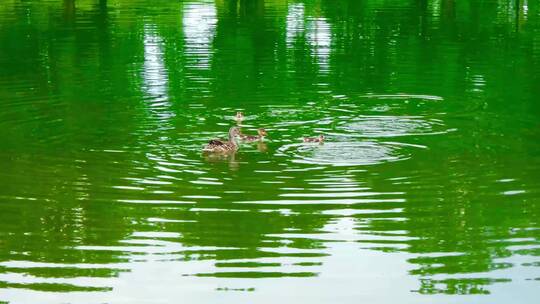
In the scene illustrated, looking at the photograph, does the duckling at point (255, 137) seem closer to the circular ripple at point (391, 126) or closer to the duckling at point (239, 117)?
the duckling at point (239, 117)

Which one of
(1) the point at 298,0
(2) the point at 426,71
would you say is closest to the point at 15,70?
(2) the point at 426,71

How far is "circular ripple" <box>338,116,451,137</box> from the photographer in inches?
947

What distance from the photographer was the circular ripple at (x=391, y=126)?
24.1 m

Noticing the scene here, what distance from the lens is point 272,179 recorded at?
65.3ft

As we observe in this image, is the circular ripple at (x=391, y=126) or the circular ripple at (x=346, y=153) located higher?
the circular ripple at (x=346, y=153)

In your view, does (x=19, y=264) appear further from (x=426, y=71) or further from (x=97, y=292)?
(x=426, y=71)

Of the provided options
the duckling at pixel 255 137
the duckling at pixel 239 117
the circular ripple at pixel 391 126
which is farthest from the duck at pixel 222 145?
the circular ripple at pixel 391 126

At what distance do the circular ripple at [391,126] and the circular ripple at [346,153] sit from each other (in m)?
1.18

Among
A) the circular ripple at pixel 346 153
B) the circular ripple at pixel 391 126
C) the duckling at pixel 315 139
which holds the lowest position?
the circular ripple at pixel 391 126

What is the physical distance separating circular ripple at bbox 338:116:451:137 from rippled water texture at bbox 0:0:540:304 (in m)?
0.06

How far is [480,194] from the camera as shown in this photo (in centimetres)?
1889

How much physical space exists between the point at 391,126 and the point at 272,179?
221 inches

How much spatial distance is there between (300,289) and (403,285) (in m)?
1.25

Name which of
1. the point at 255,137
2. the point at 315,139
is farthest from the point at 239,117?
the point at 315,139
